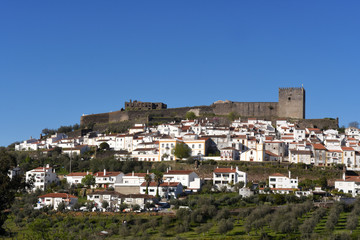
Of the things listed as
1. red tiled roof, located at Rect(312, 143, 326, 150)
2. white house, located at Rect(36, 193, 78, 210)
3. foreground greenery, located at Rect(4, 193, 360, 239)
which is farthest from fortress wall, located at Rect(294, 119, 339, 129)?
white house, located at Rect(36, 193, 78, 210)

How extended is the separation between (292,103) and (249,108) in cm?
673

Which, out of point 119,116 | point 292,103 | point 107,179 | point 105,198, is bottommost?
point 105,198

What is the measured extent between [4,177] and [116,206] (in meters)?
23.4

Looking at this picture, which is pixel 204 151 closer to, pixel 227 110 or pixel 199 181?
pixel 199 181

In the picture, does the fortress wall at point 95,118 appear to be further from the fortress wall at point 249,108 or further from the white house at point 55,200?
the white house at point 55,200

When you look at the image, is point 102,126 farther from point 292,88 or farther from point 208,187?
point 208,187

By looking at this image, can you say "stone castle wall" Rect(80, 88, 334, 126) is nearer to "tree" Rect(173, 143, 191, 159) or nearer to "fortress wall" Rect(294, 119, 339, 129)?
"fortress wall" Rect(294, 119, 339, 129)

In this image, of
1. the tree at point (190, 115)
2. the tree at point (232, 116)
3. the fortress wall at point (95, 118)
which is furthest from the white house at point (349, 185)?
the fortress wall at point (95, 118)

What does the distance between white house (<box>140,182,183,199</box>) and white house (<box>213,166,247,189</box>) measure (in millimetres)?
4135

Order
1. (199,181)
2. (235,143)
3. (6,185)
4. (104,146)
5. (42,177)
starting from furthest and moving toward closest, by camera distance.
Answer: (104,146) → (235,143) → (42,177) → (199,181) → (6,185)

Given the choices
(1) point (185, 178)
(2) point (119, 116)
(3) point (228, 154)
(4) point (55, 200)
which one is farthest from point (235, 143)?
(2) point (119, 116)

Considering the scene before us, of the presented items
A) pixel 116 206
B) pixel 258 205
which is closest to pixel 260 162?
pixel 258 205

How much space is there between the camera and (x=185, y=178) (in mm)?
54125

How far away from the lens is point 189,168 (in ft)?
192
